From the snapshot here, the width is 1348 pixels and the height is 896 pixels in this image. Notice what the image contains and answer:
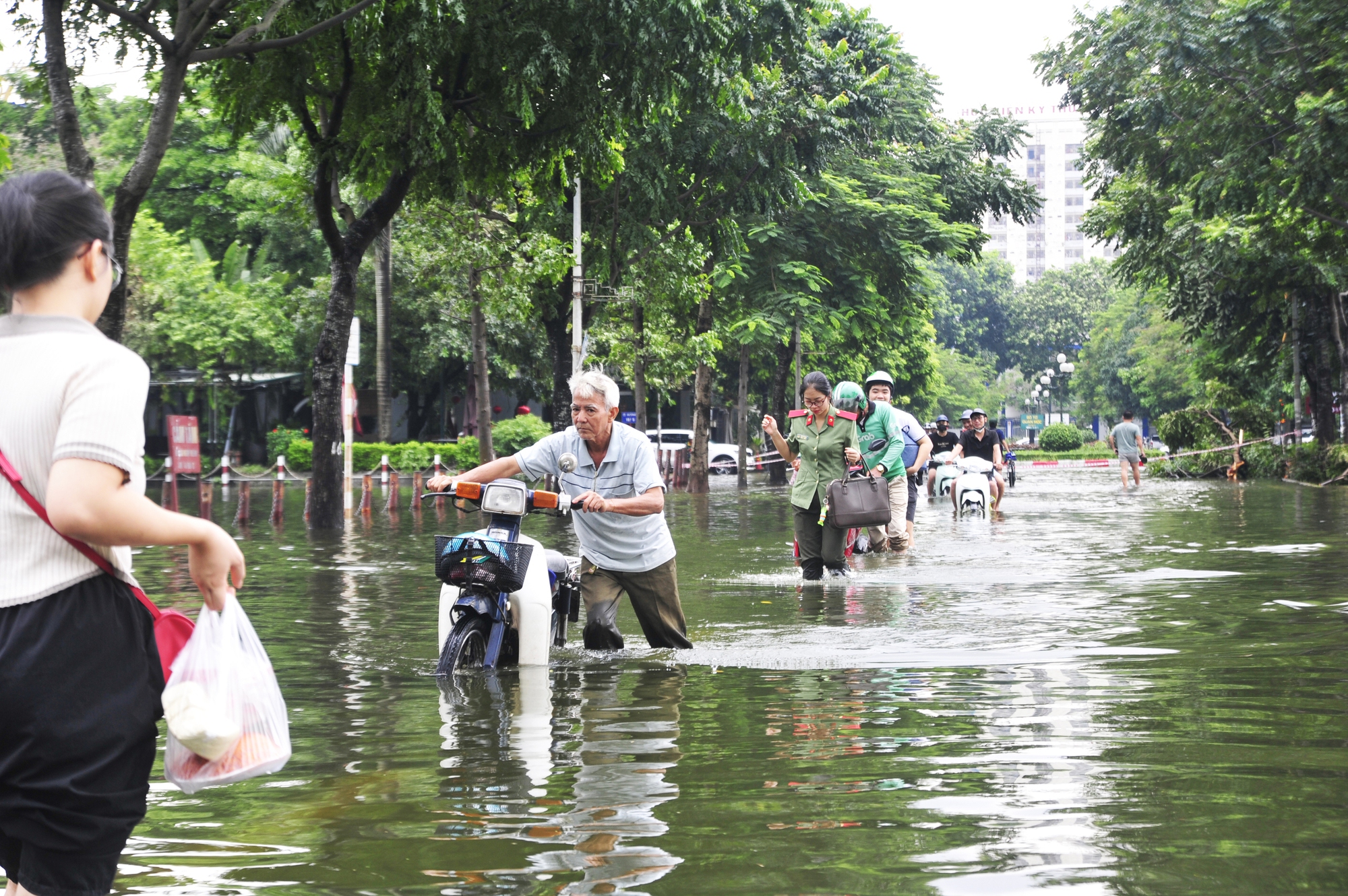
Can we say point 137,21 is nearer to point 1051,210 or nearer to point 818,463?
point 818,463

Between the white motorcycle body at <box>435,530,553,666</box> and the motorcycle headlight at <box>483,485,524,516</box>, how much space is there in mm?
264

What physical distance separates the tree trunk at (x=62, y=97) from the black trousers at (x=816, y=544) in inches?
262

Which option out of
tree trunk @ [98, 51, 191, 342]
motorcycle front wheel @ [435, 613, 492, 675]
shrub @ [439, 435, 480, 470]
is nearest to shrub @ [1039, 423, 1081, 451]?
shrub @ [439, 435, 480, 470]

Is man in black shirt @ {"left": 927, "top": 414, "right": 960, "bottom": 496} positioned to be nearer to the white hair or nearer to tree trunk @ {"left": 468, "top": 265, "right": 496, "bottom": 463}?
tree trunk @ {"left": 468, "top": 265, "right": 496, "bottom": 463}

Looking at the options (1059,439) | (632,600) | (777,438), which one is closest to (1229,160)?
(777,438)

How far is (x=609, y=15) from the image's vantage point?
664 inches

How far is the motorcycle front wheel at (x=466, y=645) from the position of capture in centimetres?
761

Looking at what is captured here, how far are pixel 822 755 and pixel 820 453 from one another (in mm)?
6975

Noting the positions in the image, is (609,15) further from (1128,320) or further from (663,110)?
(1128,320)

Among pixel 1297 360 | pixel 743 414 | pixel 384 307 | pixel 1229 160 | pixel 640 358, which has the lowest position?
pixel 743 414

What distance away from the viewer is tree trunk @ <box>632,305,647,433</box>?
34.3m

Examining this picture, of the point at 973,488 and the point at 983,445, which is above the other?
the point at 983,445

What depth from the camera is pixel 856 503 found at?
1237 cm

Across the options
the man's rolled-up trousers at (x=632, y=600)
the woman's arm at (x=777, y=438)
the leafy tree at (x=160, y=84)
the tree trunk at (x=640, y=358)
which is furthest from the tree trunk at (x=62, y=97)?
the tree trunk at (x=640, y=358)
